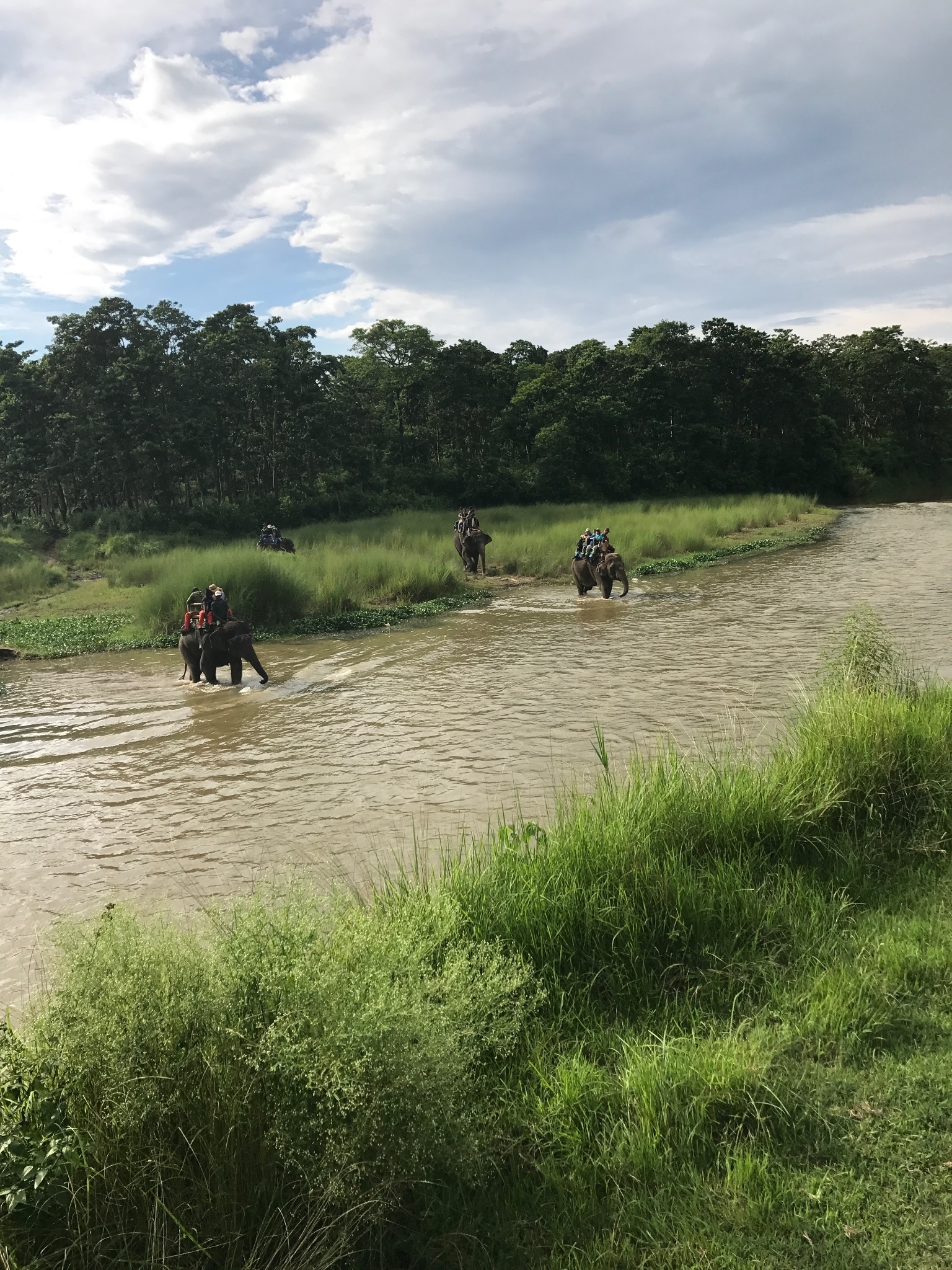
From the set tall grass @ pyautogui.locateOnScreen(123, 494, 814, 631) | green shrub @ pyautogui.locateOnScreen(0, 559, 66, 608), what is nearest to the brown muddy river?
tall grass @ pyautogui.locateOnScreen(123, 494, 814, 631)

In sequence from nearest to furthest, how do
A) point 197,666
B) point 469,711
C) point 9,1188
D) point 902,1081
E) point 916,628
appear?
point 9,1188 → point 902,1081 → point 469,711 → point 197,666 → point 916,628

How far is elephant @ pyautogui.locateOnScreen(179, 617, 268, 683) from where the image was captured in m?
12.2

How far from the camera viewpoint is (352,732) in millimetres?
9875

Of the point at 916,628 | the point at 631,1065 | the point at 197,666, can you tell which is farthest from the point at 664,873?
the point at 916,628

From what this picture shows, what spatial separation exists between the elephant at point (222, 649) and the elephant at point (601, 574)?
9.09 m

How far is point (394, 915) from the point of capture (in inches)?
157

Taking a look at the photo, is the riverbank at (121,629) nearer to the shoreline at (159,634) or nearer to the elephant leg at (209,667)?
the shoreline at (159,634)

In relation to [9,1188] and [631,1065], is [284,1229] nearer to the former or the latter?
[9,1188]

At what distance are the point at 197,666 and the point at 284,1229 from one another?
35.1ft

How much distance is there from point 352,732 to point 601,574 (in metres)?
10.6

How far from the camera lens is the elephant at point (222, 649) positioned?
12234 millimetres

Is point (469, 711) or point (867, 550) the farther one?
point (867, 550)

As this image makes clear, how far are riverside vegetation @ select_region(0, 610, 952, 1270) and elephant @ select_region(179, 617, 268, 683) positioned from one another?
842cm

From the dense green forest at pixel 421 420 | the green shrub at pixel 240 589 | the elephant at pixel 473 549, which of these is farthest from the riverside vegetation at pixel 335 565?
the dense green forest at pixel 421 420
